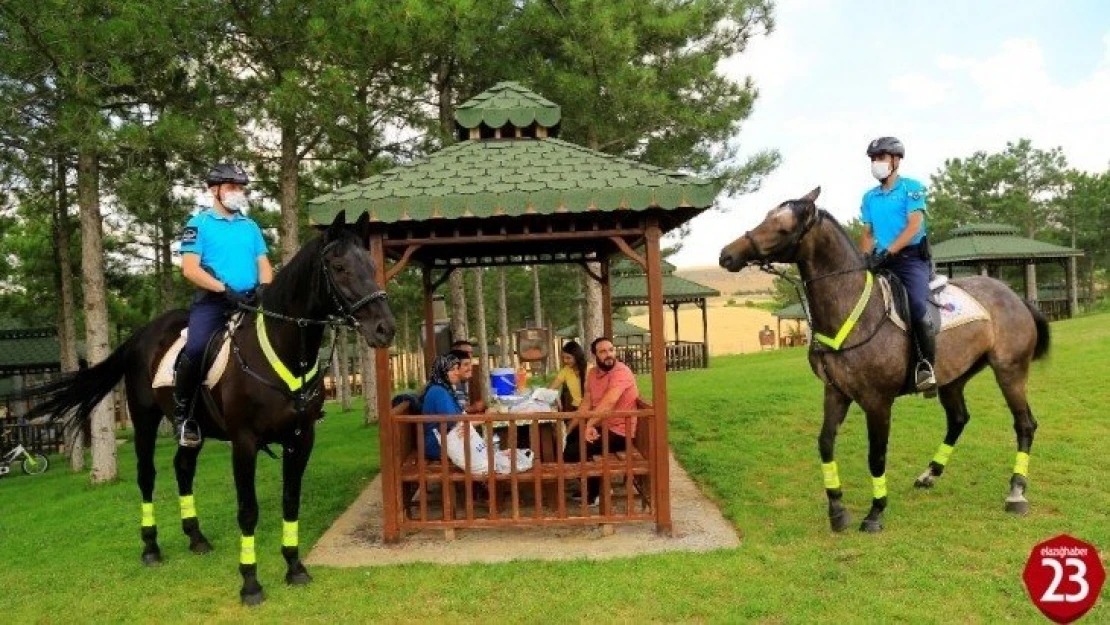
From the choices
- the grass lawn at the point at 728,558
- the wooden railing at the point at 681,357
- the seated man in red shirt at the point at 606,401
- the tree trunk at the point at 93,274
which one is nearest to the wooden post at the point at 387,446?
the grass lawn at the point at 728,558

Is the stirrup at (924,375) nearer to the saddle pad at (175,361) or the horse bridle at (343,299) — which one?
the horse bridle at (343,299)

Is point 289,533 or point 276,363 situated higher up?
point 276,363

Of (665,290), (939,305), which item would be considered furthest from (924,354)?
(665,290)

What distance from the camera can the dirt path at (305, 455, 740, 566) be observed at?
605 cm

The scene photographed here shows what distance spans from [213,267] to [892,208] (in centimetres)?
572

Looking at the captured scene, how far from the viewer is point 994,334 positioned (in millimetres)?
6727

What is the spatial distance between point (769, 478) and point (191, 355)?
604 cm

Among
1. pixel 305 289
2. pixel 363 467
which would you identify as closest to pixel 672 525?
pixel 305 289

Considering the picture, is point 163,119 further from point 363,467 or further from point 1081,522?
point 1081,522

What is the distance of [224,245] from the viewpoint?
5.61 metres

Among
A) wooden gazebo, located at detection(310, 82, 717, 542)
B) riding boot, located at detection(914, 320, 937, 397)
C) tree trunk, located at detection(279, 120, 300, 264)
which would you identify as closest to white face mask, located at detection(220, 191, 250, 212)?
wooden gazebo, located at detection(310, 82, 717, 542)

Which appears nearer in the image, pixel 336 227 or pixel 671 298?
pixel 336 227

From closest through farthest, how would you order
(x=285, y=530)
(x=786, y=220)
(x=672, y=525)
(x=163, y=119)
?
1. (x=285, y=530)
2. (x=786, y=220)
3. (x=672, y=525)
4. (x=163, y=119)

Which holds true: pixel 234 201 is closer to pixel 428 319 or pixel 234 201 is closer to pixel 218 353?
pixel 218 353
